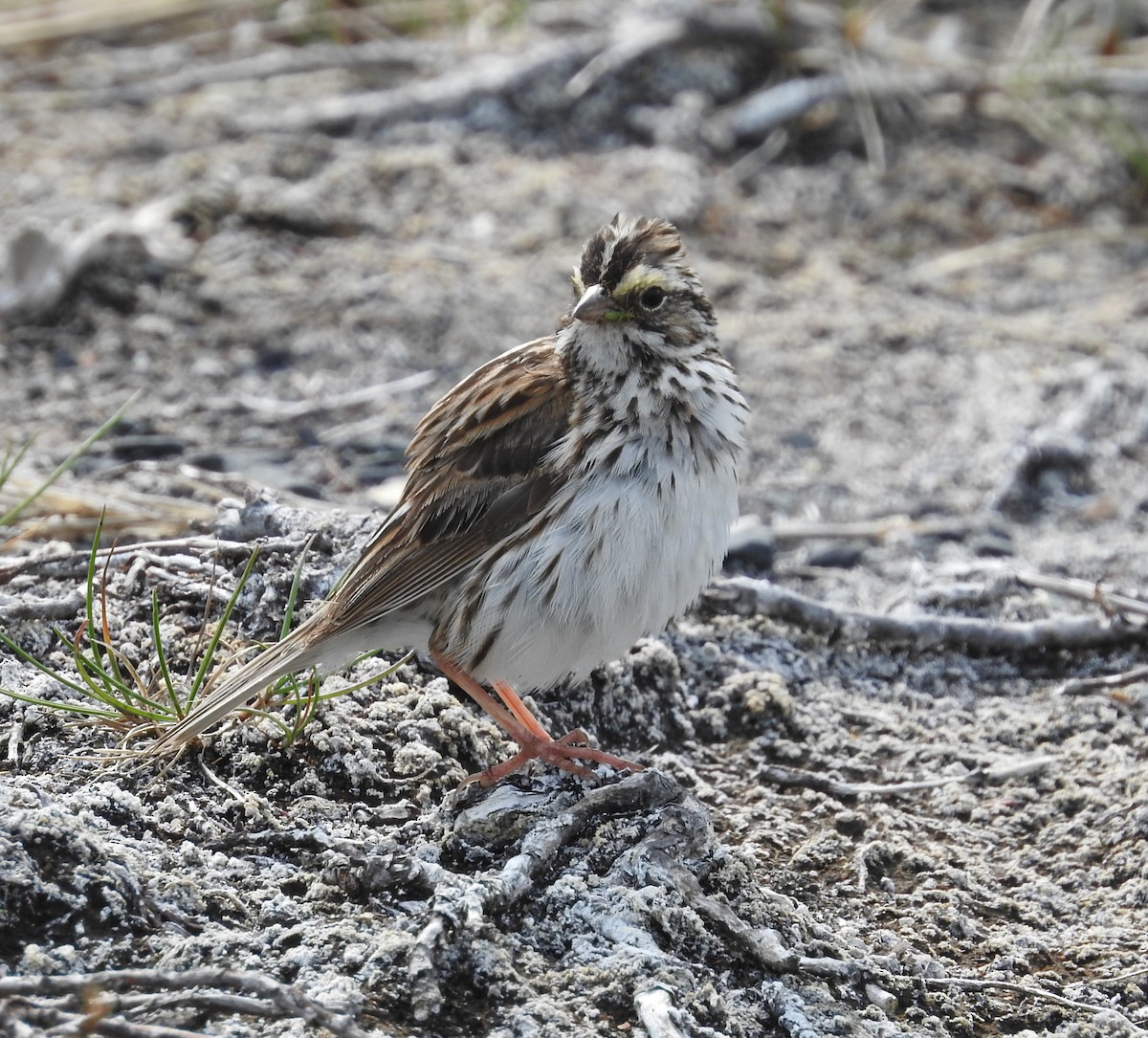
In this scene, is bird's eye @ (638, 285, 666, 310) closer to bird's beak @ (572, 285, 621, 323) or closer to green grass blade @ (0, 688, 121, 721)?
bird's beak @ (572, 285, 621, 323)

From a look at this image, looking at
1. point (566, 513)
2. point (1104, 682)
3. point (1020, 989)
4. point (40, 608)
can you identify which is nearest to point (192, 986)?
point (566, 513)

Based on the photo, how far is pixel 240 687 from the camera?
147 inches

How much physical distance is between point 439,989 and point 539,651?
1040mm

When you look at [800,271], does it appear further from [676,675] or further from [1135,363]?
[676,675]

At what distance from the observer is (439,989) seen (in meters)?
3.12

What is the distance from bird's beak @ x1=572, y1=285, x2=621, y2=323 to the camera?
13.3 feet

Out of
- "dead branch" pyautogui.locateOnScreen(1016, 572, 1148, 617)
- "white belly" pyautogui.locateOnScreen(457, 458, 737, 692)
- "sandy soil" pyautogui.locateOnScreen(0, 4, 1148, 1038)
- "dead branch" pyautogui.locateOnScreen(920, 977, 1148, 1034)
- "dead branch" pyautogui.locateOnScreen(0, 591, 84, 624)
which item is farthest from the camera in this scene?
"dead branch" pyautogui.locateOnScreen(1016, 572, 1148, 617)

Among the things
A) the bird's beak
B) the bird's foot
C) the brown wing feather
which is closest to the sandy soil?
the bird's foot

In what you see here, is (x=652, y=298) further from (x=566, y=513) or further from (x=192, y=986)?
(x=192, y=986)

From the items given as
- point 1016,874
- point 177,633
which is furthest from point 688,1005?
point 177,633

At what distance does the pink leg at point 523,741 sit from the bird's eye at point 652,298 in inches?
42.1

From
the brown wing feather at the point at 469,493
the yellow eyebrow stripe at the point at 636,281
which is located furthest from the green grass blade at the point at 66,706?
the yellow eyebrow stripe at the point at 636,281

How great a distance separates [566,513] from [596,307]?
552 mm

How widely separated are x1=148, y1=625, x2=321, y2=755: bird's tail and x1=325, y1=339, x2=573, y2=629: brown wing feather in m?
0.12
